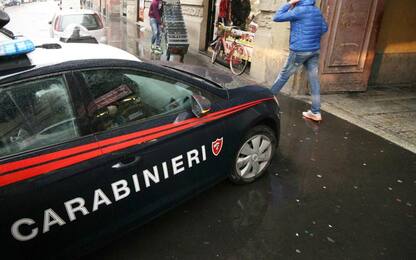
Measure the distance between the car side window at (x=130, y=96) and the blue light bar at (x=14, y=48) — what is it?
0.37m

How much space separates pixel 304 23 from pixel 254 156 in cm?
271

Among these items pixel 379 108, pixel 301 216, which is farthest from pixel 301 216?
pixel 379 108

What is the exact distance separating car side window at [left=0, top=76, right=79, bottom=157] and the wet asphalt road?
111 centimetres

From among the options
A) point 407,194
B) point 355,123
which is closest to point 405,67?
point 355,123

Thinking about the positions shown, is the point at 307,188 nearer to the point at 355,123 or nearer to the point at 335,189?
the point at 335,189

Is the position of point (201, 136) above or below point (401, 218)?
above

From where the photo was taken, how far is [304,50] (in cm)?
543

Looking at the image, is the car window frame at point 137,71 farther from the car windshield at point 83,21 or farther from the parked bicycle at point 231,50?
the car windshield at point 83,21

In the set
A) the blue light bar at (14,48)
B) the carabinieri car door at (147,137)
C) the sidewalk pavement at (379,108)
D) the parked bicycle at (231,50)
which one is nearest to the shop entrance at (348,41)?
the sidewalk pavement at (379,108)

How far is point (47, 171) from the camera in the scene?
6.63 ft

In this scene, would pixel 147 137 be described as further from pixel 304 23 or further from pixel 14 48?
pixel 304 23

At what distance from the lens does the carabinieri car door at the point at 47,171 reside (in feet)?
6.35

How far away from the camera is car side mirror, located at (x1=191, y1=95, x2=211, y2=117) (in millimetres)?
2820

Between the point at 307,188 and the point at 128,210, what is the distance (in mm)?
2117
